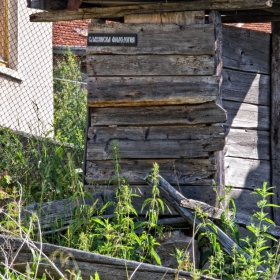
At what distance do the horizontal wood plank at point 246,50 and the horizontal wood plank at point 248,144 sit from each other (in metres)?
0.73

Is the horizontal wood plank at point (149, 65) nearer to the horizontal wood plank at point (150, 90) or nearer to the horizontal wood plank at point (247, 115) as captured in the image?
the horizontal wood plank at point (150, 90)

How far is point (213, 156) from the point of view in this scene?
6641 mm

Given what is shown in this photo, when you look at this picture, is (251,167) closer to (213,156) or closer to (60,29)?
(213,156)

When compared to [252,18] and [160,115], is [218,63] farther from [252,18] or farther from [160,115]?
[252,18]

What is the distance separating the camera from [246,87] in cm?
761

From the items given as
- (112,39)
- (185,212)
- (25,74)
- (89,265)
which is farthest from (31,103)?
(89,265)

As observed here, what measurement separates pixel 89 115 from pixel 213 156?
1.38 metres

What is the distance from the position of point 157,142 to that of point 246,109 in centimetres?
141

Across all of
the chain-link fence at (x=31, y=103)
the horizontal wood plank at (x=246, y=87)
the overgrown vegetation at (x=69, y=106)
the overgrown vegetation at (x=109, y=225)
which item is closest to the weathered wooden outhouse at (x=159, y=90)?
the overgrown vegetation at (x=109, y=225)

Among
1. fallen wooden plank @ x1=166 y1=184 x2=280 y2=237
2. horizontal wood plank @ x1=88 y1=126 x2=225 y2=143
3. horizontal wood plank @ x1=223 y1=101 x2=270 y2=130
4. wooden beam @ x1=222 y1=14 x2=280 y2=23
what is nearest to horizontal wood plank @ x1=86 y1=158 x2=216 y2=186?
horizontal wood plank @ x1=88 y1=126 x2=225 y2=143

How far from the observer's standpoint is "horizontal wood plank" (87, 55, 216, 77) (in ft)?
21.7

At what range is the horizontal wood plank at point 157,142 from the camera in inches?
261

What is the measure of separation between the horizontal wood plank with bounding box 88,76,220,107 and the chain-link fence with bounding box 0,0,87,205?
1275mm

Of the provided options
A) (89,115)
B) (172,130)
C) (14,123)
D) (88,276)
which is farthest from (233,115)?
(14,123)
